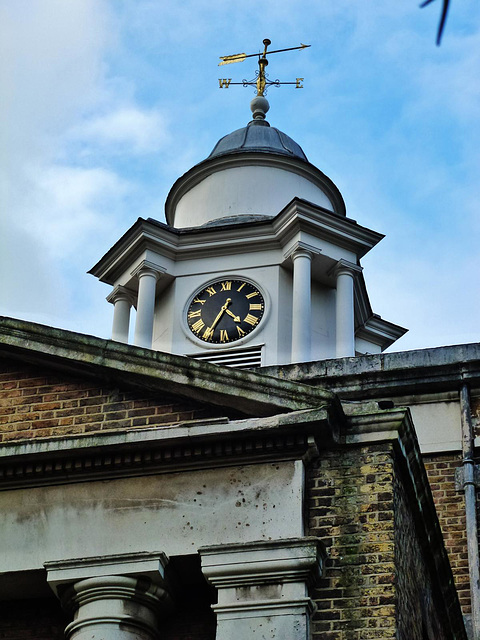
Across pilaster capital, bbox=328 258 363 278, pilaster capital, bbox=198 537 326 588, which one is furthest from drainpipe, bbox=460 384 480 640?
pilaster capital, bbox=328 258 363 278

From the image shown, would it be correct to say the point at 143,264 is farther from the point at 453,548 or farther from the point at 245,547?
the point at 245,547

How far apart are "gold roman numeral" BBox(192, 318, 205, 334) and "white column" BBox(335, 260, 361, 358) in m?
2.64

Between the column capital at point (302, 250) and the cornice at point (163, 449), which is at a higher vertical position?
the column capital at point (302, 250)

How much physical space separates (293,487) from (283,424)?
0.55m

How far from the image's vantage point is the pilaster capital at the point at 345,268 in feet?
88.1

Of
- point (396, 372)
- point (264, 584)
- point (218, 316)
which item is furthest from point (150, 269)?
point (264, 584)

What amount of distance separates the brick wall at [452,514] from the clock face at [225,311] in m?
8.16

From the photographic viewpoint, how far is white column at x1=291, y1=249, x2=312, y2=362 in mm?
24938

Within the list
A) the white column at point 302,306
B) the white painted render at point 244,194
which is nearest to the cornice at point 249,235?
the white column at point 302,306

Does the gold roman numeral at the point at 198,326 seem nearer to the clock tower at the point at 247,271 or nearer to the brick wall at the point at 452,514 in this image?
the clock tower at the point at 247,271

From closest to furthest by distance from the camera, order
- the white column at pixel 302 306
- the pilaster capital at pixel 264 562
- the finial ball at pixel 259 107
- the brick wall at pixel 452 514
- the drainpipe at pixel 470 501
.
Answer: the pilaster capital at pixel 264 562
the drainpipe at pixel 470 501
the brick wall at pixel 452 514
the white column at pixel 302 306
the finial ball at pixel 259 107

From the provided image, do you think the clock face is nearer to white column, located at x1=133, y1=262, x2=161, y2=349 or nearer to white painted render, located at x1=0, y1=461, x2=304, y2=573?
white column, located at x1=133, y1=262, x2=161, y2=349

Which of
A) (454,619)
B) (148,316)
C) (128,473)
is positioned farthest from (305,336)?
(128,473)

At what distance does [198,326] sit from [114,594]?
48.8 ft
